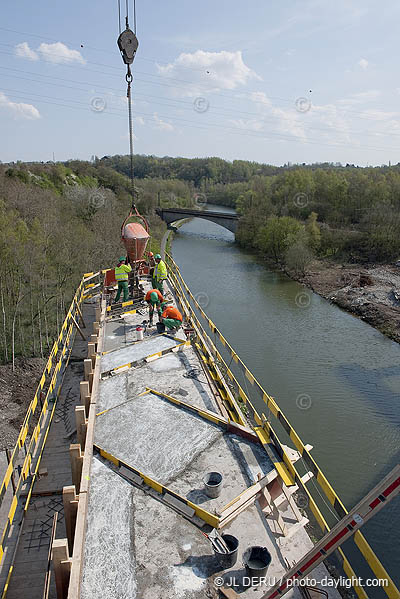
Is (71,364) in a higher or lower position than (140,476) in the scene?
lower

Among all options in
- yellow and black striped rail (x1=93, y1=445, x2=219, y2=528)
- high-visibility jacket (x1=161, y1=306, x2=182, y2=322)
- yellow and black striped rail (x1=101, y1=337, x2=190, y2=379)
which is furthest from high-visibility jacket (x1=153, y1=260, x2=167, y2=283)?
yellow and black striped rail (x1=93, y1=445, x2=219, y2=528)

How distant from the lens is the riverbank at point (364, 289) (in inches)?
1201

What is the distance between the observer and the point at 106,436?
7.61m

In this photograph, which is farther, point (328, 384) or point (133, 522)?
point (328, 384)

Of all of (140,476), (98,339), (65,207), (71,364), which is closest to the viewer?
(140,476)

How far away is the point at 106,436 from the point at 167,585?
125 inches

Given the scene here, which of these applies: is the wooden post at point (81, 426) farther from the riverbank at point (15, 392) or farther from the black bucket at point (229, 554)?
the riverbank at point (15, 392)

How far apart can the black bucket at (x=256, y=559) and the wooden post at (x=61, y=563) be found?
2215 mm

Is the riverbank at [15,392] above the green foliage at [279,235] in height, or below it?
below

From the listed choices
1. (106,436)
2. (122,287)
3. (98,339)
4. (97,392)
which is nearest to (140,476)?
(106,436)

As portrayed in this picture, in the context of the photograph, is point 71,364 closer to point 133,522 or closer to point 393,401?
point 133,522

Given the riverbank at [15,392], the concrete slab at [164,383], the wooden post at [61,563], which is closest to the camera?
the wooden post at [61,563]

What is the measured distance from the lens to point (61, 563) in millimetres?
4781

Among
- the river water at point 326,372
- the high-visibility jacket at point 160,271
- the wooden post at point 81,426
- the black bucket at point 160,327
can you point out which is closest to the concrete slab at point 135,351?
the black bucket at point 160,327
